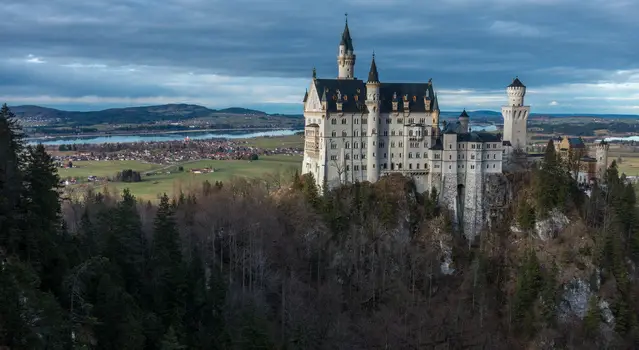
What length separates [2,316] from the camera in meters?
30.5

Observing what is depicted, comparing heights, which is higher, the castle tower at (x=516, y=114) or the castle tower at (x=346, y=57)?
the castle tower at (x=346, y=57)

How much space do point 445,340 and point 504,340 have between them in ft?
27.9

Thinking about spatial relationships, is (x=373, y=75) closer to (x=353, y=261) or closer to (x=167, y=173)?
(x=353, y=261)

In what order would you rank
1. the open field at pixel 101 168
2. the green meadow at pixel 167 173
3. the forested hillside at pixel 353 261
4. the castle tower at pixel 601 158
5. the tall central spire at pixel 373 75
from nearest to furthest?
1. the forested hillside at pixel 353 261
2. the tall central spire at pixel 373 75
3. the castle tower at pixel 601 158
4. the green meadow at pixel 167 173
5. the open field at pixel 101 168

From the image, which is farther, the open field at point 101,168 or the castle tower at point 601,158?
the open field at point 101,168

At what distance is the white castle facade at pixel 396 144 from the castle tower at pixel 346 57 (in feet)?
18.8

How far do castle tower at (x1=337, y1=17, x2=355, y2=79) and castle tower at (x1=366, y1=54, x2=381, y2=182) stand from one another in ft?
28.6

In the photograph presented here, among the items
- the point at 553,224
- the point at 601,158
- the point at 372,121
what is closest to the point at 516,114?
the point at 601,158

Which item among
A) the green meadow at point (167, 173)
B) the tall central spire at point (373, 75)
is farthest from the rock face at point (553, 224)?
the green meadow at point (167, 173)

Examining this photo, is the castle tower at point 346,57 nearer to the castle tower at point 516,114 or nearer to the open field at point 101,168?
Result: the castle tower at point 516,114

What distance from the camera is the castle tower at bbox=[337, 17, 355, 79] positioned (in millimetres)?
95438

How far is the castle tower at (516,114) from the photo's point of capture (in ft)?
312

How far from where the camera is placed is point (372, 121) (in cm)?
8794

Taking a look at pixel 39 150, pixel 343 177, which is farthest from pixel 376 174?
pixel 39 150
